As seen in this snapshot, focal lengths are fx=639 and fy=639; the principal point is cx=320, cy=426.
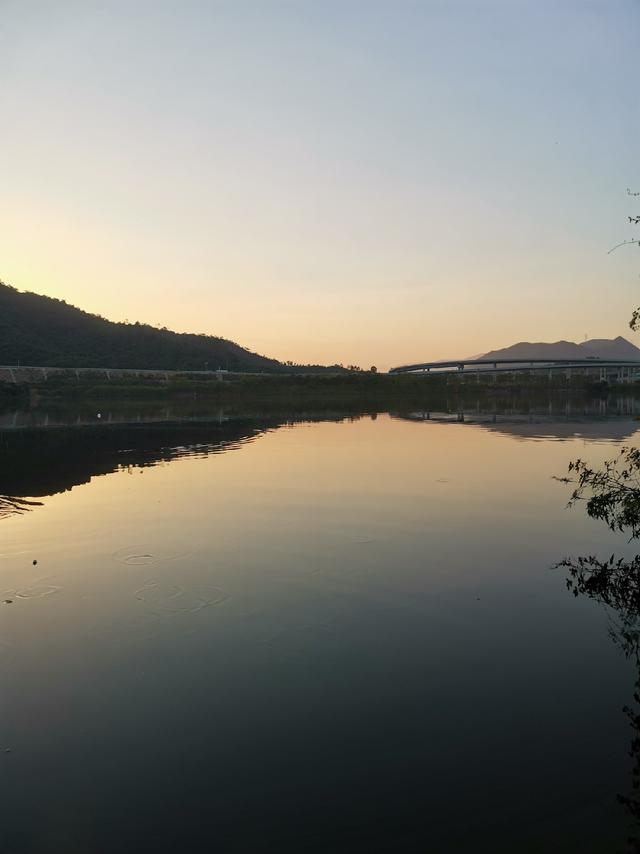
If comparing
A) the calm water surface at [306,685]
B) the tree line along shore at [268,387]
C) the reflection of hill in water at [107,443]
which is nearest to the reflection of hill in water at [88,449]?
the reflection of hill in water at [107,443]

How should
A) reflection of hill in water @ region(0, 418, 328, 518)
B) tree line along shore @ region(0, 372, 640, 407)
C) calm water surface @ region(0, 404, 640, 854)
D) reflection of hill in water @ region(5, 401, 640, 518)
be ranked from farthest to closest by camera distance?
tree line along shore @ region(0, 372, 640, 407)
reflection of hill in water @ region(5, 401, 640, 518)
reflection of hill in water @ region(0, 418, 328, 518)
calm water surface @ region(0, 404, 640, 854)

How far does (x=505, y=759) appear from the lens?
6.94 m

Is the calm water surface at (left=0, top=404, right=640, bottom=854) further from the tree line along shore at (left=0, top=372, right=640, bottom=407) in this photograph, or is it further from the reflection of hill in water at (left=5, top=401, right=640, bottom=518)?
the tree line along shore at (left=0, top=372, right=640, bottom=407)

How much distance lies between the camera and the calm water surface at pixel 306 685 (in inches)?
240

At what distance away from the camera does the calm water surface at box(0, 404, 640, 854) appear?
6.09 m

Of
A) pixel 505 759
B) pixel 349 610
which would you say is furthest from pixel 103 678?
pixel 505 759

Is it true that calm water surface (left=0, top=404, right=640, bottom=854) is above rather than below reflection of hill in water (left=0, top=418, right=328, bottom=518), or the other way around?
below

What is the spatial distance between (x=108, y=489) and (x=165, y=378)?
13075 cm

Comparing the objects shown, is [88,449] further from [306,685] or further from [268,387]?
[268,387]

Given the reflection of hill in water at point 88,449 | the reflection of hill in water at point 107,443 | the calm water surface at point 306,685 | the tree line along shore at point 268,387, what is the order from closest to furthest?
the calm water surface at point 306,685 < the reflection of hill in water at point 88,449 < the reflection of hill in water at point 107,443 < the tree line along shore at point 268,387

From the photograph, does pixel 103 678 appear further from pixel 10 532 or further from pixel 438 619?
pixel 10 532

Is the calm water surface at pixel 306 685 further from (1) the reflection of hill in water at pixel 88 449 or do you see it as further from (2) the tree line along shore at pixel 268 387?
(2) the tree line along shore at pixel 268 387

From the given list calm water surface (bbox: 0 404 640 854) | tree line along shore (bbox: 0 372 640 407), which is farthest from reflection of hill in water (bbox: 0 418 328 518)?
tree line along shore (bbox: 0 372 640 407)

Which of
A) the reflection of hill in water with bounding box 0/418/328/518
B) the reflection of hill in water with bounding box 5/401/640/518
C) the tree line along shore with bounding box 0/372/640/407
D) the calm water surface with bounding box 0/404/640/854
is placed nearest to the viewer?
the calm water surface with bounding box 0/404/640/854
